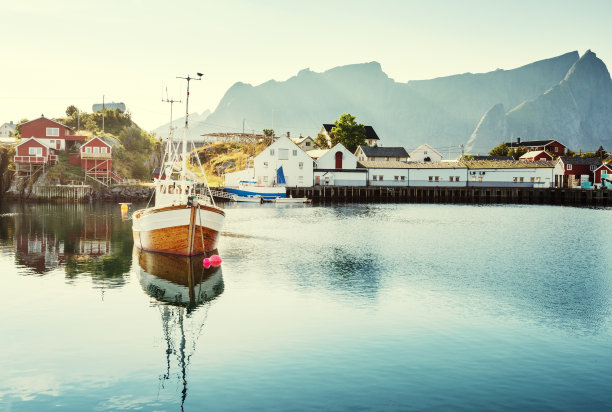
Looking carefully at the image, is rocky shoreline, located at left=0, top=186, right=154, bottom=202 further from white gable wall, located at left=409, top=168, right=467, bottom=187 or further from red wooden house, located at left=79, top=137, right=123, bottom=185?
white gable wall, located at left=409, top=168, right=467, bottom=187

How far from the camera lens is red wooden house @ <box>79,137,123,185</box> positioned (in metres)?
88.7

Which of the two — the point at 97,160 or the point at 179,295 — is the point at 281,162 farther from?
the point at 179,295

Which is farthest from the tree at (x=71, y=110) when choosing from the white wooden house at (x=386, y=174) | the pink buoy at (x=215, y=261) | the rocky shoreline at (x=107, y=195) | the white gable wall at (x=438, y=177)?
the pink buoy at (x=215, y=261)


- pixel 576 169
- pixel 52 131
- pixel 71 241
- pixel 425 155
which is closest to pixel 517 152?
pixel 576 169

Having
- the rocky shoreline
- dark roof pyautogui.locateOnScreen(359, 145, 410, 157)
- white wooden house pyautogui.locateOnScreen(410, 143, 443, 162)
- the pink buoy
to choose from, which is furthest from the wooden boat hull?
white wooden house pyautogui.locateOnScreen(410, 143, 443, 162)

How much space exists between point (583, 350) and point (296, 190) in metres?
79.1

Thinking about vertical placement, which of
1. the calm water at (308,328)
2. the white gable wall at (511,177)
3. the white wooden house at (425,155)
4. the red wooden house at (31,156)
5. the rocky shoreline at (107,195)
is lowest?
the calm water at (308,328)

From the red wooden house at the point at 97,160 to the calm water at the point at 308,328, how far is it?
2079 inches

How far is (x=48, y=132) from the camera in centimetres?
9200

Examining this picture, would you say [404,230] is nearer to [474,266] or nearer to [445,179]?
[474,266]

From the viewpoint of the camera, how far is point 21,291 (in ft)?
81.5

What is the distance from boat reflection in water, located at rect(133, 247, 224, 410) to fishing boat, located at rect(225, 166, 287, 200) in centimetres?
5444

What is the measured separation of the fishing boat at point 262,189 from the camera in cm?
9050

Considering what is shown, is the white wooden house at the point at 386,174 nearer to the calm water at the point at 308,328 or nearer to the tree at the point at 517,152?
the tree at the point at 517,152
